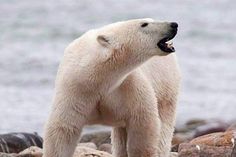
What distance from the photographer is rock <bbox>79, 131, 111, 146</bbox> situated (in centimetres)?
1109

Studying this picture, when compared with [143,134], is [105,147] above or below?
below

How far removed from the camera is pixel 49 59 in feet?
63.1

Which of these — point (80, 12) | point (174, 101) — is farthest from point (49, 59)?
point (174, 101)

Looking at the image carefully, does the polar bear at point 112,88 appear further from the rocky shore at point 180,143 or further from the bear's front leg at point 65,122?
the rocky shore at point 180,143

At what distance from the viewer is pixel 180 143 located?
9.94m

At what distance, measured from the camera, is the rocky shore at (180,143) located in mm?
7824

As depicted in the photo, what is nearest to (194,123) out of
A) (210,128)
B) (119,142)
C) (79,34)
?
(210,128)

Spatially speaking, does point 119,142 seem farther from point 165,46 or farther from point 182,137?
point 182,137

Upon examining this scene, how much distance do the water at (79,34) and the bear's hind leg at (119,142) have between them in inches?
201

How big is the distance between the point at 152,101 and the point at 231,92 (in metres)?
9.83

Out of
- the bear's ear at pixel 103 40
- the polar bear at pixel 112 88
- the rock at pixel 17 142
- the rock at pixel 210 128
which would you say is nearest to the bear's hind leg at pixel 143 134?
the polar bear at pixel 112 88

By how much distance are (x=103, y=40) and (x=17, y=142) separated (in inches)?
139

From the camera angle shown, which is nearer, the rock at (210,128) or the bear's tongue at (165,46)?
the bear's tongue at (165,46)

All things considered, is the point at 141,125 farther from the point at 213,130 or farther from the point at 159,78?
the point at 213,130
